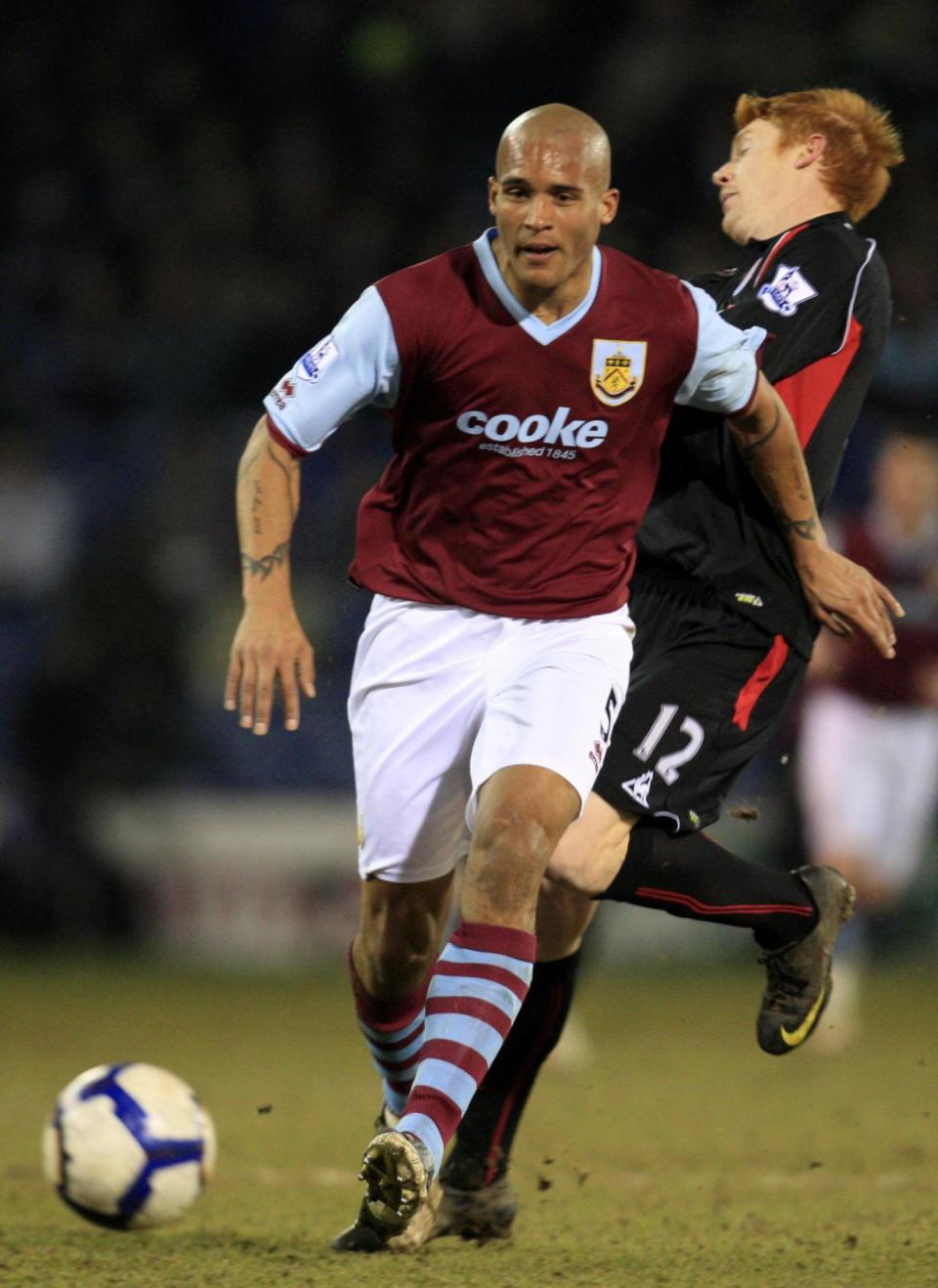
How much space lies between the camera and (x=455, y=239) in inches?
505

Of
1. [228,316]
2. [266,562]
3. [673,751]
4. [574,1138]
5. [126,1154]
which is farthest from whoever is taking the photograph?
[228,316]

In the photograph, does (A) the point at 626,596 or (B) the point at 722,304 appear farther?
(B) the point at 722,304

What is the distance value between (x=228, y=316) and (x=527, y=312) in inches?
355

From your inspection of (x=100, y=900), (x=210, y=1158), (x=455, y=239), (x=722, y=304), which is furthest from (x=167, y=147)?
(x=210, y=1158)

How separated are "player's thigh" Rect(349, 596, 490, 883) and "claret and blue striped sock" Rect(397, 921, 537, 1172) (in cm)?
47

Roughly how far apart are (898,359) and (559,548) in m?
5.87

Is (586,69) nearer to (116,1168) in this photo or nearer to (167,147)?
(167,147)

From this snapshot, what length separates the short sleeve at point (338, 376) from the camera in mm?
4180

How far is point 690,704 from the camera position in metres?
4.75

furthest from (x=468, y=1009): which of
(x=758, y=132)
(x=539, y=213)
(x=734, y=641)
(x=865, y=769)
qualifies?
(x=865, y=769)

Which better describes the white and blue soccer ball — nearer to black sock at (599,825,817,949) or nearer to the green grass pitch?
the green grass pitch

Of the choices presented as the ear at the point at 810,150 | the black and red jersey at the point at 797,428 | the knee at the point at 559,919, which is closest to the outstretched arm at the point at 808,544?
the black and red jersey at the point at 797,428

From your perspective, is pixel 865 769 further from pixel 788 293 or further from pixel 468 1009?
pixel 468 1009

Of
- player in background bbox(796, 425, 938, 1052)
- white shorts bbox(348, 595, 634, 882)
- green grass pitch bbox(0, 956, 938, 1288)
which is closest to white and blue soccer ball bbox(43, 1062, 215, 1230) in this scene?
green grass pitch bbox(0, 956, 938, 1288)
